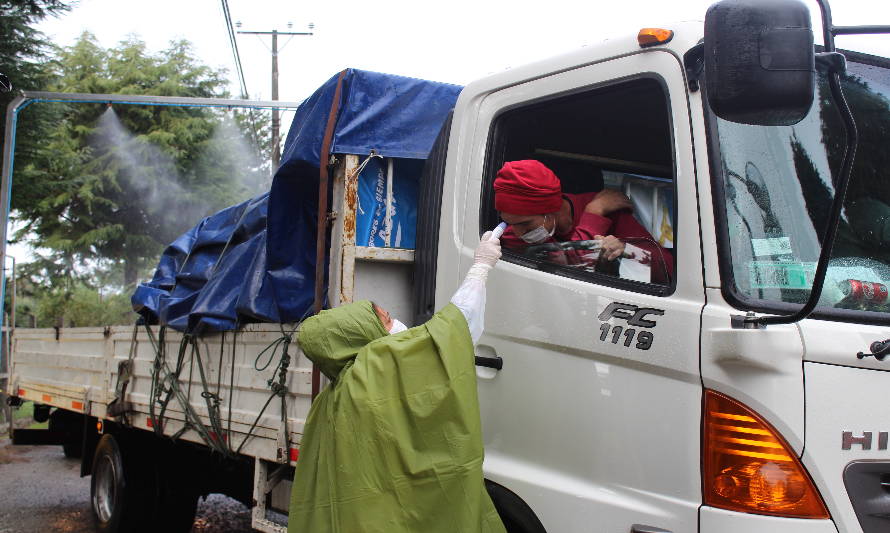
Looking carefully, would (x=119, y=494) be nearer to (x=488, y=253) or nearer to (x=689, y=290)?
(x=488, y=253)

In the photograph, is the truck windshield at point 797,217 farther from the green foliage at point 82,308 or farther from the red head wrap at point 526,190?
the green foliage at point 82,308

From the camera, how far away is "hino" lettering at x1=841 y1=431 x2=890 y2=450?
2049 millimetres

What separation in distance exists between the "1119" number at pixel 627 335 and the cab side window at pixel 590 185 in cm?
12

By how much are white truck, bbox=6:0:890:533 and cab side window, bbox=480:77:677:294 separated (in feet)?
0.04

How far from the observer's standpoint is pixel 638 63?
2.51 metres

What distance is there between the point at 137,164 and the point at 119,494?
18.9 m

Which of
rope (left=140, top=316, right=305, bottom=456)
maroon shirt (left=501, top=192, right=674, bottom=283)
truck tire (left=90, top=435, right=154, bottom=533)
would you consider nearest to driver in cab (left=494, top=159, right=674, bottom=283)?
maroon shirt (left=501, top=192, right=674, bottom=283)

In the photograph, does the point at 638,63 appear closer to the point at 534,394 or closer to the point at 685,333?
the point at 685,333

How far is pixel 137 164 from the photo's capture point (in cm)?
2294

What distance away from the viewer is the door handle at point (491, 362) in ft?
9.23

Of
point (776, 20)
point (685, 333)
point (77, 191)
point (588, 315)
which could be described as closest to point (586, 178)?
point (588, 315)

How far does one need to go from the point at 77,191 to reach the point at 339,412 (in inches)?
829

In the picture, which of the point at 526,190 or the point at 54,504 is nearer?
the point at 526,190

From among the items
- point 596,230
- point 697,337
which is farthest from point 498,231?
point 697,337
